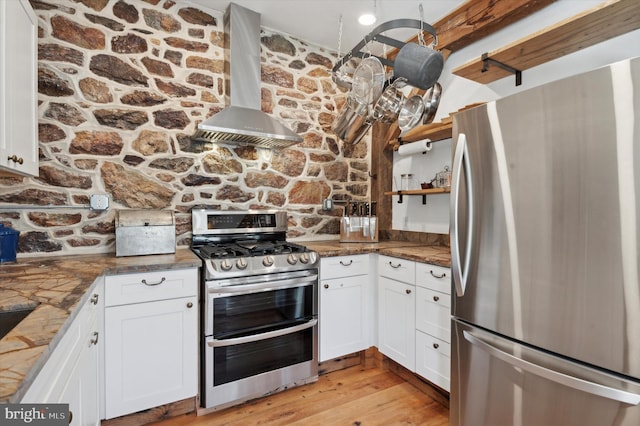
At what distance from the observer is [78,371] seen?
3.73 ft

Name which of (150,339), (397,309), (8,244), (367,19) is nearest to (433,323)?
(397,309)

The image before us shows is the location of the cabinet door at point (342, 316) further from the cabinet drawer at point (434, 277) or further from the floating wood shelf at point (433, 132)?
the floating wood shelf at point (433, 132)

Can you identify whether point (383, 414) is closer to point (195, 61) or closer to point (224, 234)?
point (224, 234)

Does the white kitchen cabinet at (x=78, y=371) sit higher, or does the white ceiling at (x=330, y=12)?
the white ceiling at (x=330, y=12)

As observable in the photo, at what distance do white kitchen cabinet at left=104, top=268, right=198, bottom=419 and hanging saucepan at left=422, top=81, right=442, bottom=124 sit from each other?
170 cm

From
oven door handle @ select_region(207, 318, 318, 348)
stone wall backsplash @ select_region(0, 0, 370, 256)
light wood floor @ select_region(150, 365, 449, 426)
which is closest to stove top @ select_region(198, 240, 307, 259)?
stone wall backsplash @ select_region(0, 0, 370, 256)

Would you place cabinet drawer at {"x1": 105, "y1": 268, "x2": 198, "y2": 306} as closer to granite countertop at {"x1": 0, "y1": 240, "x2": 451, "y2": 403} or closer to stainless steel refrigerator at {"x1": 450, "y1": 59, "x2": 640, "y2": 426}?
granite countertop at {"x1": 0, "y1": 240, "x2": 451, "y2": 403}

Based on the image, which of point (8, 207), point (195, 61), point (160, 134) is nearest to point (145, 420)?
point (8, 207)

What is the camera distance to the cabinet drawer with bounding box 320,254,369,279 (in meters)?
2.41

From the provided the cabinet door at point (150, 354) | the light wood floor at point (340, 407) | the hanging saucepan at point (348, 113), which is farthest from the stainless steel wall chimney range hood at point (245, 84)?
the light wood floor at point (340, 407)

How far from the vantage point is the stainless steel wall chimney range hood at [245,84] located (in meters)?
2.40

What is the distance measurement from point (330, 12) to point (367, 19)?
0.30 m

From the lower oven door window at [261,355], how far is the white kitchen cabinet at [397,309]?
1.92 ft

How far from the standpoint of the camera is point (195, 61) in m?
2.54
